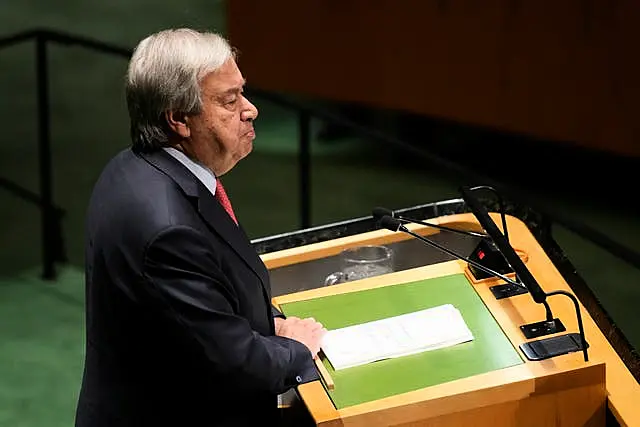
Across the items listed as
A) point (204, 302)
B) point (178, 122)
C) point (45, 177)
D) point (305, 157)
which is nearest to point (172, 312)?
point (204, 302)

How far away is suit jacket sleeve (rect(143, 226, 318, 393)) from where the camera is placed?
1.92 m

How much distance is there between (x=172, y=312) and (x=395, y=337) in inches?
21.1

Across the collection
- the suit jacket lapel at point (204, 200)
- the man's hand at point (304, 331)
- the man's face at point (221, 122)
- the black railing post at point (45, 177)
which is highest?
the man's face at point (221, 122)

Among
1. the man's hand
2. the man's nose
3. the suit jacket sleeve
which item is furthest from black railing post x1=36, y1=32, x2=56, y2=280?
the suit jacket sleeve

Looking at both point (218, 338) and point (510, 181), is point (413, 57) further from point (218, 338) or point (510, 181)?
point (218, 338)

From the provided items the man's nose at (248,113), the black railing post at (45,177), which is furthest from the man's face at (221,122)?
the black railing post at (45,177)

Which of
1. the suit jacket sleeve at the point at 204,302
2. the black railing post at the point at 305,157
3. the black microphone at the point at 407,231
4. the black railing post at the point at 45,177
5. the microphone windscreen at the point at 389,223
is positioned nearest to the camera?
the suit jacket sleeve at the point at 204,302

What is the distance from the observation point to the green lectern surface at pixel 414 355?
7.06 feet

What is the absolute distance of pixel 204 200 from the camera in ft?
6.66

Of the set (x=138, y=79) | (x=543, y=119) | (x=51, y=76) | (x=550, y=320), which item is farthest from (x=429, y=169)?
(x=138, y=79)

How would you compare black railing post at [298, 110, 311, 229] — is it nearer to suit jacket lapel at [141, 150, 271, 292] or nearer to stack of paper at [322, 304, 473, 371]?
stack of paper at [322, 304, 473, 371]

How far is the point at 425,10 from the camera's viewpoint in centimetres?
542

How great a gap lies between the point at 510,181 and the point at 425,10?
91cm

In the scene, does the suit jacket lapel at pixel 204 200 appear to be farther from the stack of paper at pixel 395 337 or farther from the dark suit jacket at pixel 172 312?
the stack of paper at pixel 395 337
